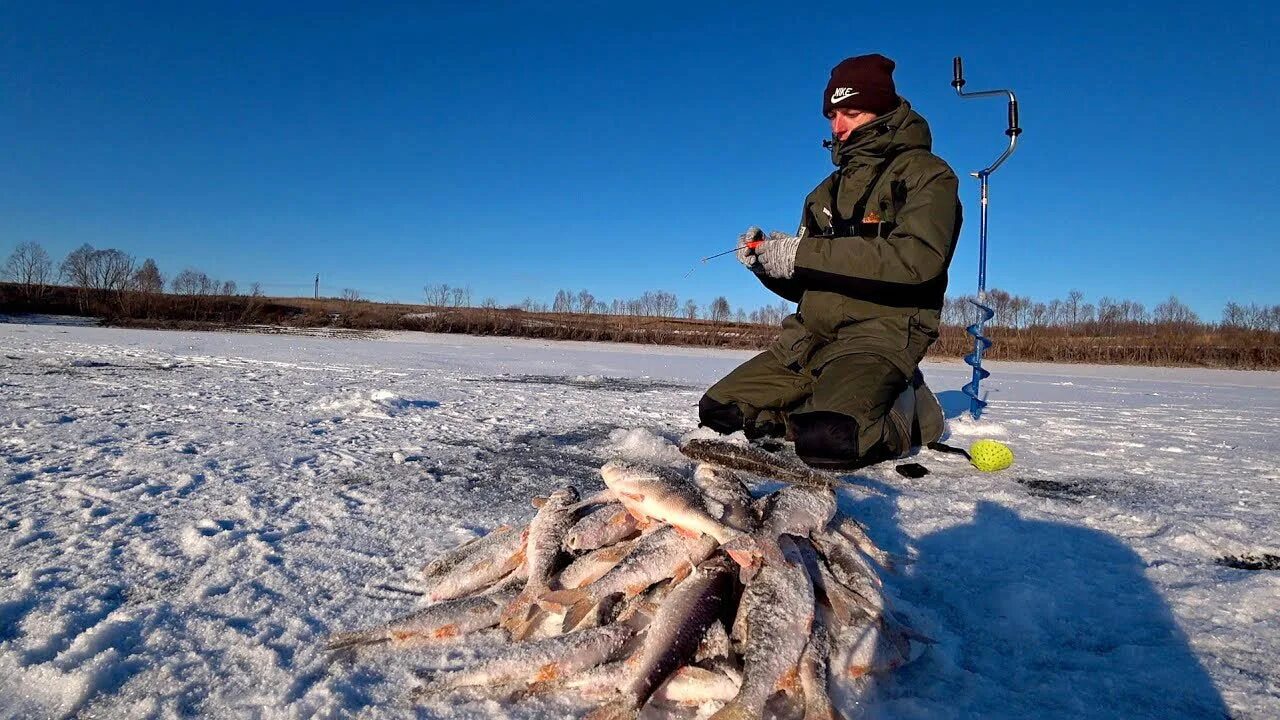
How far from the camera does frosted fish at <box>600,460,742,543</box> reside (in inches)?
59.0

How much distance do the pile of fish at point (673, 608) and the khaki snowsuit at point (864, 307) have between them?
146 centimetres

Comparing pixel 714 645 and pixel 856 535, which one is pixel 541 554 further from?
pixel 856 535

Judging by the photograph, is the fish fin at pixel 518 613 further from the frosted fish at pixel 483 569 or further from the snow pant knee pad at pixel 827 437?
the snow pant knee pad at pixel 827 437

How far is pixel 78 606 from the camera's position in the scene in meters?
1.69

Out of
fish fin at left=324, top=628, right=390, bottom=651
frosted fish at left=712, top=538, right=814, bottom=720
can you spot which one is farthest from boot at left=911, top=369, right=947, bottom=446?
fish fin at left=324, top=628, right=390, bottom=651

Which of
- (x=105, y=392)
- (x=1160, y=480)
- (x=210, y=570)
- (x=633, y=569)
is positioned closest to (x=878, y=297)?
(x=1160, y=480)

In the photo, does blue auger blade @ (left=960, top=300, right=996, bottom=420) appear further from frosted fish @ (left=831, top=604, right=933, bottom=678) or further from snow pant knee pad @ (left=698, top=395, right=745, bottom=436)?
frosted fish @ (left=831, top=604, right=933, bottom=678)

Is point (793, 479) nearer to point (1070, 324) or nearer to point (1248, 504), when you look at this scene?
point (1248, 504)

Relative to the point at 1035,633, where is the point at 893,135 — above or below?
above

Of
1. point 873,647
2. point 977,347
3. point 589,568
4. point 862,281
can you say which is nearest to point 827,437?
point 862,281

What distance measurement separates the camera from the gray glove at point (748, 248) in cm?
350

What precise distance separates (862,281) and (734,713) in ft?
8.26

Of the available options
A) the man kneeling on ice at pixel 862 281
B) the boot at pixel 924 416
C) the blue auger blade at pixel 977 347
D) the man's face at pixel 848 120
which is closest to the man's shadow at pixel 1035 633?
the man kneeling on ice at pixel 862 281

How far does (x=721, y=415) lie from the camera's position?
430cm
